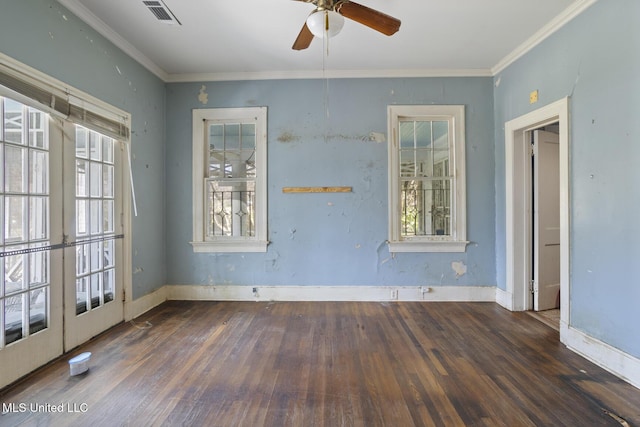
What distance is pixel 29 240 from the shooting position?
2018mm

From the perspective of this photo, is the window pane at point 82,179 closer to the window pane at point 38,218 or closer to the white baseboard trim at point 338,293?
the window pane at point 38,218

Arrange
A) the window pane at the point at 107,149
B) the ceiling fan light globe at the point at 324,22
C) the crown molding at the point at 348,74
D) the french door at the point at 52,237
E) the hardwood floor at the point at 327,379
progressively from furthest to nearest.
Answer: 1. the crown molding at the point at 348,74
2. the window pane at the point at 107,149
3. the french door at the point at 52,237
4. the ceiling fan light globe at the point at 324,22
5. the hardwood floor at the point at 327,379

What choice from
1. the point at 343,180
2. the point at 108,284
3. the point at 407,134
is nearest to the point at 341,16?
the point at 343,180

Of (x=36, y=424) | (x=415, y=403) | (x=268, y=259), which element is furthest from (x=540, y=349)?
(x=36, y=424)

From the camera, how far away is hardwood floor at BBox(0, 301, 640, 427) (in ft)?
5.31

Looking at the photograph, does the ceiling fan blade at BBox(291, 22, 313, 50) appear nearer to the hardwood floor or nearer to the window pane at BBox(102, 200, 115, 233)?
the window pane at BBox(102, 200, 115, 233)

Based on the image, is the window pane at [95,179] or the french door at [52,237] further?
the window pane at [95,179]

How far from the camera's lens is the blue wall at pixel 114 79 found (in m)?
1.98

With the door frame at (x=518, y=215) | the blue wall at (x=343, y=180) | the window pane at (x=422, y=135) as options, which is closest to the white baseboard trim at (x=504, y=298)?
the door frame at (x=518, y=215)

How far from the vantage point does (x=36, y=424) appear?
5.12 ft

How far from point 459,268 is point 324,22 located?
3.14m

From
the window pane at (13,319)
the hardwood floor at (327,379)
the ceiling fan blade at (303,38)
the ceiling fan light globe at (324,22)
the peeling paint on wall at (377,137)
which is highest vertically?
the ceiling fan blade at (303,38)

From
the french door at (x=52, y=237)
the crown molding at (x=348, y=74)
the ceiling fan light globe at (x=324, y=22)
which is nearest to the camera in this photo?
the ceiling fan light globe at (x=324, y=22)

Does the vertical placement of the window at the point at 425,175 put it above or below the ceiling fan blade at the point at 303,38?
below
